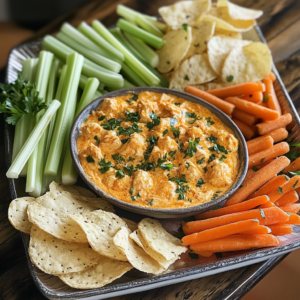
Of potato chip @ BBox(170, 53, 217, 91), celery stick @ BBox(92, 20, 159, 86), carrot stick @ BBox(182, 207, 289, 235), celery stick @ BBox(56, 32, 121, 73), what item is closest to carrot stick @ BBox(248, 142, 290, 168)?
carrot stick @ BBox(182, 207, 289, 235)

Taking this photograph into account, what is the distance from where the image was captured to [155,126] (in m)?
3.23

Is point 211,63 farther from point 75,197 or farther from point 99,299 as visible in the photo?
point 99,299

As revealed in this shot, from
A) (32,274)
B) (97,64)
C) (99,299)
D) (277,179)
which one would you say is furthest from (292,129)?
(32,274)

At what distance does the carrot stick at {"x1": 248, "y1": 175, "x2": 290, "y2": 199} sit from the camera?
3.03 meters

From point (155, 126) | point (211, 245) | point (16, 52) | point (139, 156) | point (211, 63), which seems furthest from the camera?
point (16, 52)

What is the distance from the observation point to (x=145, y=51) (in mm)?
4441

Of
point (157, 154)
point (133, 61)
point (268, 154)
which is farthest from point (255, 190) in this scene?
point (133, 61)

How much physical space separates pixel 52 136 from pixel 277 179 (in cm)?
197

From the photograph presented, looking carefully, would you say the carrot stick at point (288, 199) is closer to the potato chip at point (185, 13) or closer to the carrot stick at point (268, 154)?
the carrot stick at point (268, 154)

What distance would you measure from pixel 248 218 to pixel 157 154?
0.84 metres

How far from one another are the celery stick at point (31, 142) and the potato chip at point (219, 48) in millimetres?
1752

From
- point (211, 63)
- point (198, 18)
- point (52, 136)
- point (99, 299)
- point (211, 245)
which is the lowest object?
point (99, 299)

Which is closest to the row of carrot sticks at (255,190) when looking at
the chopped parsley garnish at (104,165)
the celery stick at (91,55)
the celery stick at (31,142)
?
the chopped parsley garnish at (104,165)

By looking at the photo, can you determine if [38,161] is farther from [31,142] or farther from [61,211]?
[61,211]
